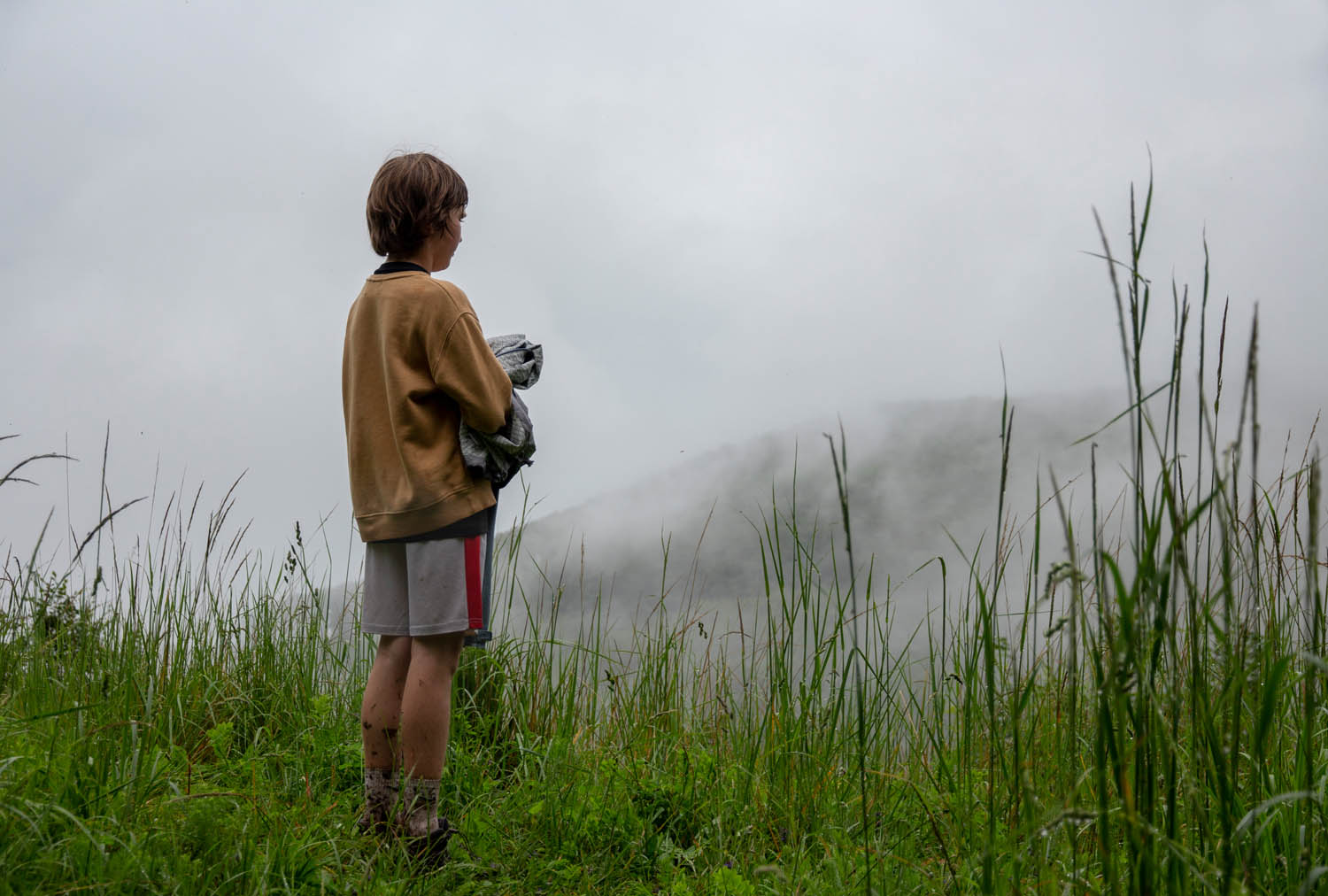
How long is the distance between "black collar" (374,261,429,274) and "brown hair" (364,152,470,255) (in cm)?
5

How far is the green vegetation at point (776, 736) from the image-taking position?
119 cm

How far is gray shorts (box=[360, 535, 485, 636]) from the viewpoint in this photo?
250 centimetres

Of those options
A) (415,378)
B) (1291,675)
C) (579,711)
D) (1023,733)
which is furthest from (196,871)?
(1291,675)

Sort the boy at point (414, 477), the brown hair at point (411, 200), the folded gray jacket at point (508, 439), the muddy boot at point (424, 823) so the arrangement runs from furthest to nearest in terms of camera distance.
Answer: the brown hair at point (411, 200) < the folded gray jacket at point (508, 439) < the boy at point (414, 477) < the muddy boot at point (424, 823)

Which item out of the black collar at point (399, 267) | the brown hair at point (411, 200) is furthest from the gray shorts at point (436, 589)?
the brown hair at point (411, 200)

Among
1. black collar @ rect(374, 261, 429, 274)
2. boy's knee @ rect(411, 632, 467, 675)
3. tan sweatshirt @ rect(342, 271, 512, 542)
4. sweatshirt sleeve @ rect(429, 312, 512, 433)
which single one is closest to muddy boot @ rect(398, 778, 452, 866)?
boy's knee @ rect(411, 632, 467, 675)

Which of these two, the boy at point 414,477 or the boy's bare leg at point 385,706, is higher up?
the boy at point 414,477

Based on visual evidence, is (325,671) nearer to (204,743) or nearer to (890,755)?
(204,743)

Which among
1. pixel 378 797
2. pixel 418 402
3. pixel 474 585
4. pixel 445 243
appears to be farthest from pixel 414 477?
pixel 378 797

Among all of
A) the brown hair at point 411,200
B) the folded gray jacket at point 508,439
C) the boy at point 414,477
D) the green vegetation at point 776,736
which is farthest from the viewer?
the brown hair at point 411,200

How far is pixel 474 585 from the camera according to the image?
8.34 feet

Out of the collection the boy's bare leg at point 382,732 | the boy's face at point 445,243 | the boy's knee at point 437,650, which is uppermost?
the boy's face at point 445,243

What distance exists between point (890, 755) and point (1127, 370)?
194cm

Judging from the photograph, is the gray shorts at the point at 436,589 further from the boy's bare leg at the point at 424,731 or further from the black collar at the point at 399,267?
the black collar at the point at 399,267
